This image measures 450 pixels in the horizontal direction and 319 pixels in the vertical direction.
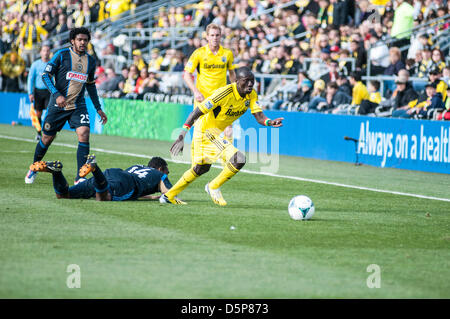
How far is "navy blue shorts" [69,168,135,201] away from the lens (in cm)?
1122

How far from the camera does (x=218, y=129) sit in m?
11.7

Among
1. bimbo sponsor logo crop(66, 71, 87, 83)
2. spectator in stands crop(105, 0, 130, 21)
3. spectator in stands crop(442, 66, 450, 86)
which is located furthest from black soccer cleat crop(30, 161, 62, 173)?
spectator in stands crop(105, 0, 130, 21)

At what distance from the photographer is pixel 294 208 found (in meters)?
10.4

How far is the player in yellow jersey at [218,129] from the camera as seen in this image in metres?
11.1

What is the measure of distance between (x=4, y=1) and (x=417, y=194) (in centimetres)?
3318

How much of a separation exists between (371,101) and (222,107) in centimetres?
876

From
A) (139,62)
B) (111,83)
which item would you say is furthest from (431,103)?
(111,83)

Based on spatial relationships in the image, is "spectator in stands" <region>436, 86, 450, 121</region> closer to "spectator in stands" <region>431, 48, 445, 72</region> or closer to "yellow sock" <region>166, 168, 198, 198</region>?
"spectator in stands" <region>431, 48, 445, 72</region>

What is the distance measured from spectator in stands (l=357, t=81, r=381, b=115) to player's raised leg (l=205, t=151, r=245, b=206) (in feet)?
27.3

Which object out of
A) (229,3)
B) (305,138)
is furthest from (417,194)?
(229,3)

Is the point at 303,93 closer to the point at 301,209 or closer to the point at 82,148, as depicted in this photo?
the point at 82,148

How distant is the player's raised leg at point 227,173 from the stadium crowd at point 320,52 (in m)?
7.22

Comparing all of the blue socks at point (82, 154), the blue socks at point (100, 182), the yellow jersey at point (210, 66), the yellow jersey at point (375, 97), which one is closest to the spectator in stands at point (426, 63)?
the yellow jersey at point (375, 97)
